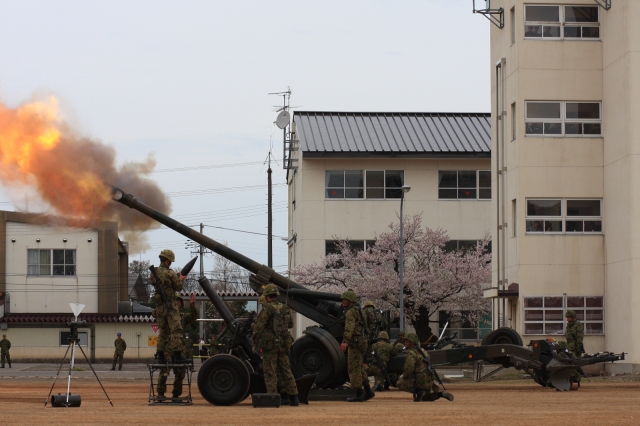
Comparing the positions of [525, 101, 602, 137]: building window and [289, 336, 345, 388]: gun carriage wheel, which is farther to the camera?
[525, 101, 602, 137]: building window

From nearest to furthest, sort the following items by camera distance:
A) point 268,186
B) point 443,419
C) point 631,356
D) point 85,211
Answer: point 443,419 < point 85,211 < point 631,356 < point 268,186

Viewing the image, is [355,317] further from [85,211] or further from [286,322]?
[85,211]

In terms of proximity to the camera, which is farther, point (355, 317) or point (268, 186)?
point (268, 186)

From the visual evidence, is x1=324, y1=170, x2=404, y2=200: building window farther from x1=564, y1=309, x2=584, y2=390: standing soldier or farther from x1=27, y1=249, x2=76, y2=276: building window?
x1=564, y1=309, x2=584, y2=390: standing soldier

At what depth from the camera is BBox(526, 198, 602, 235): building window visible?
35.7m

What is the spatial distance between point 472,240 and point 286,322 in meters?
38.2

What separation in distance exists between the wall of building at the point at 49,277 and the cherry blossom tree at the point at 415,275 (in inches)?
524

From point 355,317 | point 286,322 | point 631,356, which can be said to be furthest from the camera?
point 631,356

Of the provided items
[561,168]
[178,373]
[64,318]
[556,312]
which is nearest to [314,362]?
[178,373]

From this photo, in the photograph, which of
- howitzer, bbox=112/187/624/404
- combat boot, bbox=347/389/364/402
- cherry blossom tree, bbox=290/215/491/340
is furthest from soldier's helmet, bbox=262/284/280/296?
cherry blossom tree, bbox=290/215/491/340

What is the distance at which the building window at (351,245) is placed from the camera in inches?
2136

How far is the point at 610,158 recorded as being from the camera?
34781mm

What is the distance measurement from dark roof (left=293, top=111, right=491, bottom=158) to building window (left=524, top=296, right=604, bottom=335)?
19580 millimetres

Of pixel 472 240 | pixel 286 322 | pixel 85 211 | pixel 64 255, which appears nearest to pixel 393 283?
pixel 472 240
